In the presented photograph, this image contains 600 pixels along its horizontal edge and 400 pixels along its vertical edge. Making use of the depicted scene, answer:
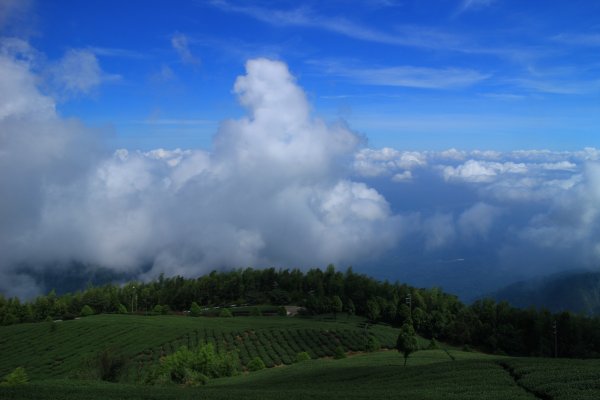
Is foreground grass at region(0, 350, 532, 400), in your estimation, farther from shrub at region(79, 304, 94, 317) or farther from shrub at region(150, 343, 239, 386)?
shrub at region(79, 304, 94, 317)

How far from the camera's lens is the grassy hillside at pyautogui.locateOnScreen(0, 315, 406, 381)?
69.4 meters

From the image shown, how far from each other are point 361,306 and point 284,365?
56.6m

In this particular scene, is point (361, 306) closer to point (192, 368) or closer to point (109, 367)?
point (192, 368)

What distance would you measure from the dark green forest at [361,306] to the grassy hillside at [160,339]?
1386 cm

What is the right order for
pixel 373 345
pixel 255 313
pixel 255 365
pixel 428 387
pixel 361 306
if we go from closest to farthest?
pixel 428 387
pixel 255 365
pixel 373 345
pixel 255 313
pixel 361 306

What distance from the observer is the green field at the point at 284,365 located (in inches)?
1049

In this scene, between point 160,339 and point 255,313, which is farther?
point 255,313

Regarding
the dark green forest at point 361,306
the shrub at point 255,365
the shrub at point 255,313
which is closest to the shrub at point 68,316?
the dark green forest at point 361,306

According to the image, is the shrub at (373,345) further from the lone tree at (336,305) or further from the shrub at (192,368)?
the lone tree at (336,305)

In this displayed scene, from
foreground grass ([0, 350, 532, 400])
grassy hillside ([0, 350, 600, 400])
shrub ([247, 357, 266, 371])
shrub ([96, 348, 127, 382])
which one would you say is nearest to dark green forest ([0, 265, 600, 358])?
shrub ([247, 357, 266, 371])

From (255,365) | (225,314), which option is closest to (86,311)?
(225,314)

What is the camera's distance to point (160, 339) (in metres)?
78.4

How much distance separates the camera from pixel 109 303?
132 meters

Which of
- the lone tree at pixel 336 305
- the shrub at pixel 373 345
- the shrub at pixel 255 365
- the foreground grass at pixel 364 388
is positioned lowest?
the shrub at pixel 255 365
